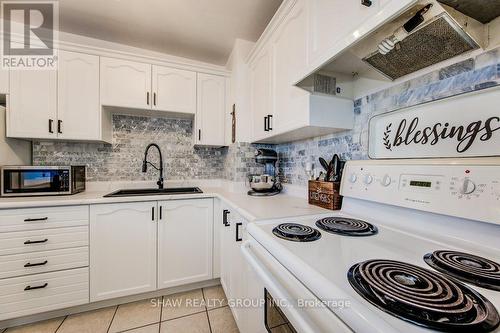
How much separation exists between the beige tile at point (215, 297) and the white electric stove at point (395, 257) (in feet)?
3.13

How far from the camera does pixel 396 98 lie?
996 millimetres

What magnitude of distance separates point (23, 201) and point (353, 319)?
2.07 meters

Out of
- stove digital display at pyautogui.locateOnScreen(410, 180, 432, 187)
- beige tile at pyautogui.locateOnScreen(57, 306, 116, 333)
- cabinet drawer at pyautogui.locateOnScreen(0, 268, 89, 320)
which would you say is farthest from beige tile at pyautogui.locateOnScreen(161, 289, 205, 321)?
stove digital display at pyautogui.locateOnScreen(410, 180, 432, 187)

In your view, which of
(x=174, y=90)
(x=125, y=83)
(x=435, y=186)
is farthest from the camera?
(x=174, y=90)

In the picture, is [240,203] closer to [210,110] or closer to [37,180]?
[210,110]

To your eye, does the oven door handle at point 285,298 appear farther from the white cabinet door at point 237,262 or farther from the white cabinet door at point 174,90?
the white cabinet door at point 174,90

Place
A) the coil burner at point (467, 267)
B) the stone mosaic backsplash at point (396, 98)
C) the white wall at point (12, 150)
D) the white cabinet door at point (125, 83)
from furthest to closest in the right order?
the white cabinet door at point (125, 83)
the white wall at point (12, 150)
the stone mosaic backsplash at point (396, 98)
the coil burner at point (467, 267)

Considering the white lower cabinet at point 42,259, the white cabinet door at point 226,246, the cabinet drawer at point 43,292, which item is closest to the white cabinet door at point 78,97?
the white lower cabinet at point 42,259

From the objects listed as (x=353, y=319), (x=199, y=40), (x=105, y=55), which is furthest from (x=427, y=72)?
(x=105, y=55)

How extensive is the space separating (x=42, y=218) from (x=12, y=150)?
0.82m

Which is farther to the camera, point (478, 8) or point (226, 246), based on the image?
point (226, 246)

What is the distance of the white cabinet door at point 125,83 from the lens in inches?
74.4

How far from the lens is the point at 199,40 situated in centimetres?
203

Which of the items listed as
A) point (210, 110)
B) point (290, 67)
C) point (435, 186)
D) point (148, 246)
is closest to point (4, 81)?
point (210, 110)
